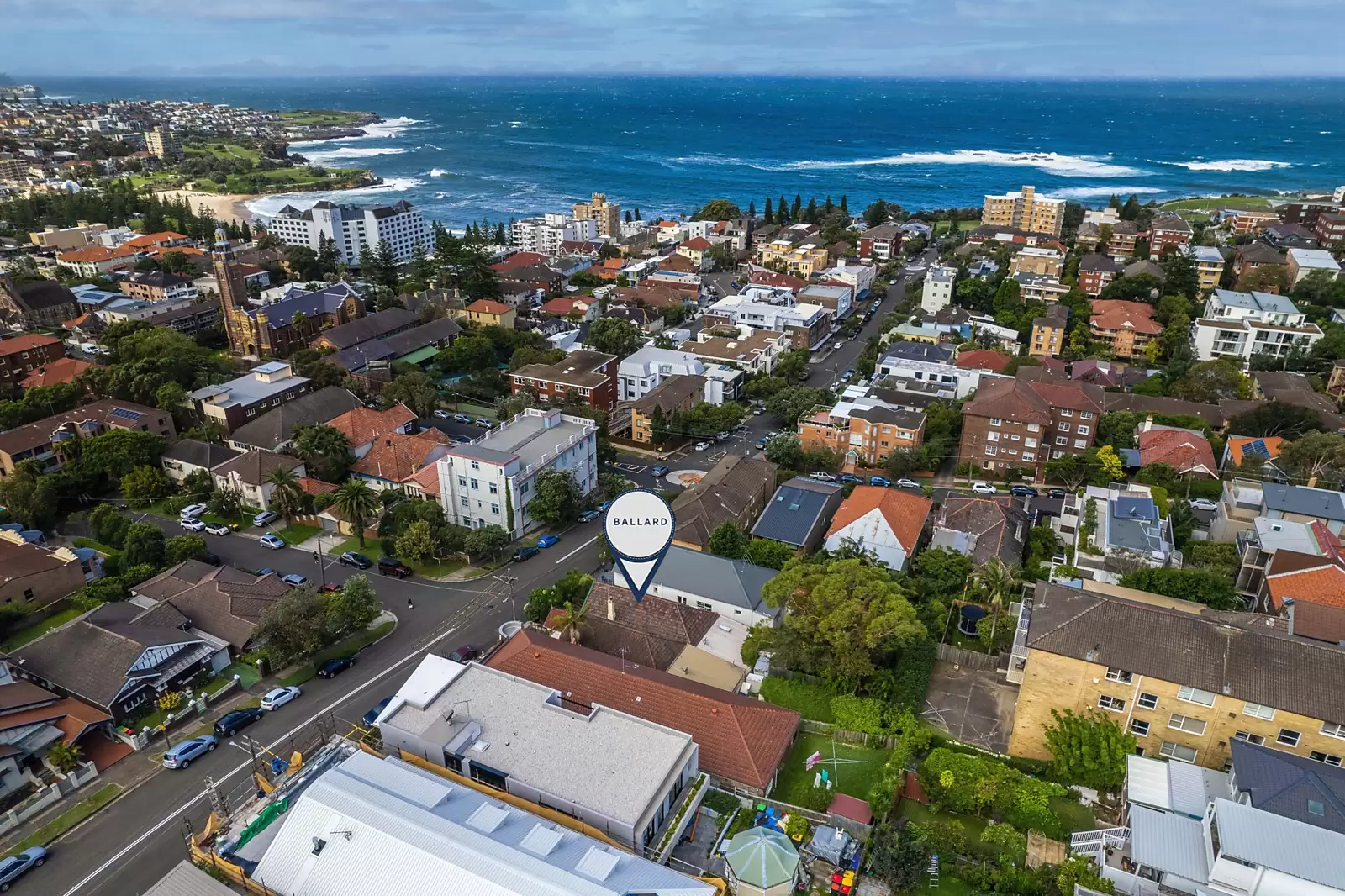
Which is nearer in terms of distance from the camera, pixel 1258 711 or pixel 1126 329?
pixel 1258 711

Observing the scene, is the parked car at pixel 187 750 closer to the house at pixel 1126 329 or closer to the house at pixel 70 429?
the house at pixel 70 429

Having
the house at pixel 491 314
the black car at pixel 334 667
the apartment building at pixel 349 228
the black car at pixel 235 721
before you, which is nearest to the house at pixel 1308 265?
the house at pixel 491 314

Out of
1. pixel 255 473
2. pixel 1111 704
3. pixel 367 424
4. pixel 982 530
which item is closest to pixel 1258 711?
pixel 1111 704

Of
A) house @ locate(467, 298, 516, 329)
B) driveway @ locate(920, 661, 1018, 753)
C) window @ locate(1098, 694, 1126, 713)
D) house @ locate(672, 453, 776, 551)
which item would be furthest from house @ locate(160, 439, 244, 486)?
window @ locate(1098, 694, 1126, 713)

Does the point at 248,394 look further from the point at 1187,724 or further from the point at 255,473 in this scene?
the point at 1187,724

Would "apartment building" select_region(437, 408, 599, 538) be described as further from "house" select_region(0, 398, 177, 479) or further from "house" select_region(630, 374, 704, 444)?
"house" select_region(0, 398, 177, 479)
